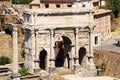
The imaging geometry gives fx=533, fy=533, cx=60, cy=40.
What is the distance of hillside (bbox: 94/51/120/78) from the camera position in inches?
2899

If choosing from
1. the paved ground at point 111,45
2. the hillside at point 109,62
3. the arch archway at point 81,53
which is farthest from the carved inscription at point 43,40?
the paved ground at point 111,45

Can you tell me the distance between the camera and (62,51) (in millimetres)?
78688

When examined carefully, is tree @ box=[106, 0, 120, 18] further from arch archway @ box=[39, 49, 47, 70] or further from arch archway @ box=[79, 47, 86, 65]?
arch archway @ box=[39, 49, 47, 70]

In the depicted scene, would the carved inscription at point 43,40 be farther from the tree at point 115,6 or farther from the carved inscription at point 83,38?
the tree at point 115,6

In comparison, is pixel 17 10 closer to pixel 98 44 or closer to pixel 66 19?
pixel 98 44

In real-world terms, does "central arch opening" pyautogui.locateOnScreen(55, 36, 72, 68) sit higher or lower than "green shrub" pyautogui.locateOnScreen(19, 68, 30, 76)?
higher

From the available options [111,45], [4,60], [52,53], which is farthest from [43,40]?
[111,45]

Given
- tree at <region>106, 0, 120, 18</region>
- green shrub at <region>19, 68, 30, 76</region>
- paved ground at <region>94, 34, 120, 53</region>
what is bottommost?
green shrub at <region>19, 68, 30, 76</region>

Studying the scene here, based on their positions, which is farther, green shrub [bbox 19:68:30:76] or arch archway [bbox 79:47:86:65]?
arch archway [bbox 79:47:86:65]

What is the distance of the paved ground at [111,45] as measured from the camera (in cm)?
8000

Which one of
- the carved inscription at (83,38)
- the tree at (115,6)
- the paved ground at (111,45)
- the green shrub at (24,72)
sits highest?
the tree at (115,6)

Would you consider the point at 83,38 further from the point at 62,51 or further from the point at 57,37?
the point at 62,51

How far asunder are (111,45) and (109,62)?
31.7ft

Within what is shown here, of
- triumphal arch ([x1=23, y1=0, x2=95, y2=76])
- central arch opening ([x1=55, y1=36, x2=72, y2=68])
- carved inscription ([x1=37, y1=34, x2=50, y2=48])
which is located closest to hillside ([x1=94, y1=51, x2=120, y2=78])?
triumphal arch ([x1=23, y1=0, x2=95, y2=76])
